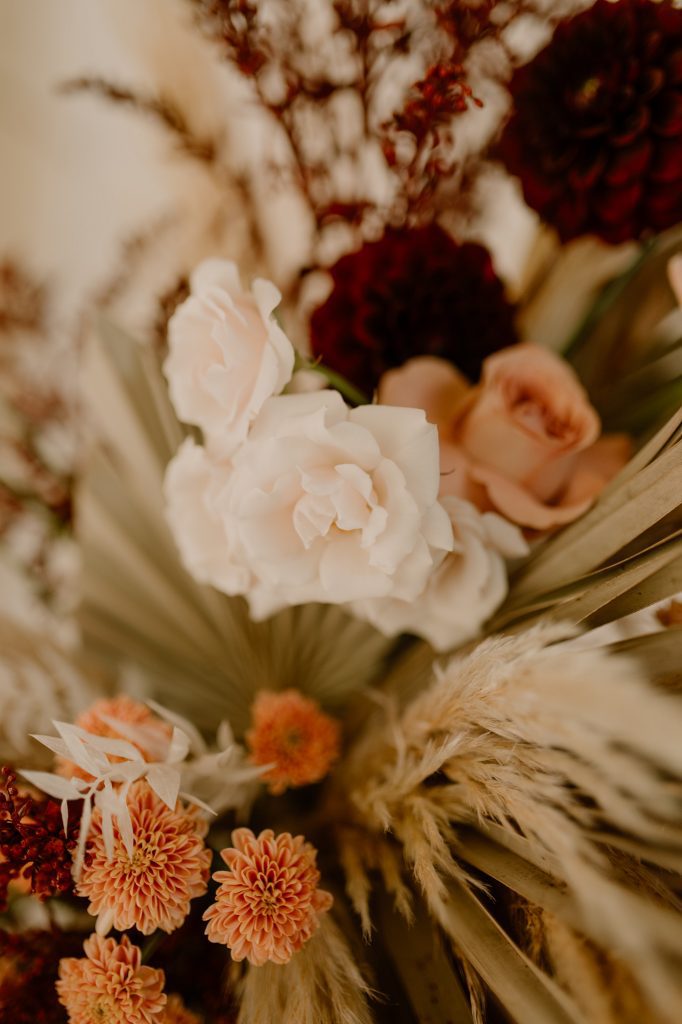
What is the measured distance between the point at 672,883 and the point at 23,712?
0.31 metres

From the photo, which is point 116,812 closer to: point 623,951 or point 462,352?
point 623,951

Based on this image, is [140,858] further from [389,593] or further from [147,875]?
[389,593]

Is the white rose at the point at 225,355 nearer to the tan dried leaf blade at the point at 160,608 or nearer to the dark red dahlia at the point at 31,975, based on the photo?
the tan dried leaf blade at the point at 160,608

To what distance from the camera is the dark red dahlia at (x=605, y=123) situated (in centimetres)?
32

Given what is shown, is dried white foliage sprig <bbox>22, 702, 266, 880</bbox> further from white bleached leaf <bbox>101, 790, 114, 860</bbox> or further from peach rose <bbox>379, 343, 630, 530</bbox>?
peach rose <bbox>379, 343, 630, 530</bbox>

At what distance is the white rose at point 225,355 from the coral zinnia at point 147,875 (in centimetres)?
15

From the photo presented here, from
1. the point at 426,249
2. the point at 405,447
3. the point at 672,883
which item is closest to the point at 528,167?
the point at 426,249

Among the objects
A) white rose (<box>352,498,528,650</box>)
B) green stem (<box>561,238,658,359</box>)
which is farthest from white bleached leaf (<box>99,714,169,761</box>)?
green stem (<box>561,238,658,359</box>)

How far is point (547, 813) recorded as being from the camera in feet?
0.71

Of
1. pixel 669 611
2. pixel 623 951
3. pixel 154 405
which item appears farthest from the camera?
pixel 154 405

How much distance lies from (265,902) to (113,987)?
0.21 feet

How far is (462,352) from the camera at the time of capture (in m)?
0.40

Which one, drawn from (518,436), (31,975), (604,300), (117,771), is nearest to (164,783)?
(117,771)

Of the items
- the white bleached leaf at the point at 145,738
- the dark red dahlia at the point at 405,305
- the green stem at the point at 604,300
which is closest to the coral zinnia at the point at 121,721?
the white bleached leaf at the point at 145,738
